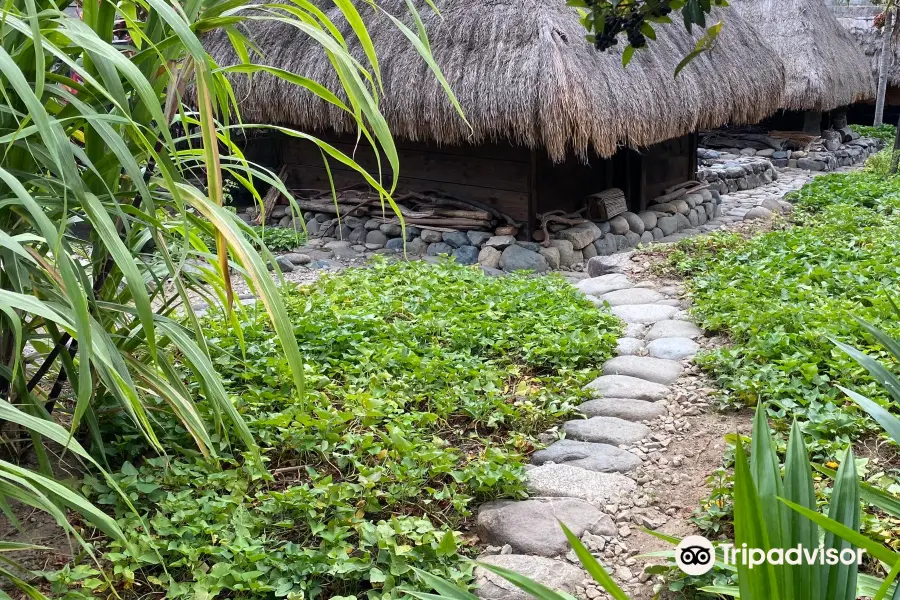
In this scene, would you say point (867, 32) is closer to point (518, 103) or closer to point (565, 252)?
point (565, 252)

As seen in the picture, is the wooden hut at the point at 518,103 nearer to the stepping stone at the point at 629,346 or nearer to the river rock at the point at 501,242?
the river rock at the point at 501,242

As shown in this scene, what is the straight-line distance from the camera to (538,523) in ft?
7.99

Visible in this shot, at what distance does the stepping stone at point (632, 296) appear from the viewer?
505 centimetres

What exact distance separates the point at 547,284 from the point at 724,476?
2.68 m

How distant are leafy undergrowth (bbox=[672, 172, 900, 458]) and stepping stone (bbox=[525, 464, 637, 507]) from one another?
0.62m

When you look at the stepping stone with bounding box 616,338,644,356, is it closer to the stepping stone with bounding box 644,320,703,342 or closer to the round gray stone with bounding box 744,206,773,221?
the stepping stone with bounding box 644,320,703,342

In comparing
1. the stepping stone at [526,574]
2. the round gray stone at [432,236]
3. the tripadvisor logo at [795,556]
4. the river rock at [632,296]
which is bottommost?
the round gray stone at [432,236]

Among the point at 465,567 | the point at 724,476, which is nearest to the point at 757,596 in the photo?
the point at 465,567

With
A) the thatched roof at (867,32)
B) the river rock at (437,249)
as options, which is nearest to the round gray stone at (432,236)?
the river rock at (437,249)

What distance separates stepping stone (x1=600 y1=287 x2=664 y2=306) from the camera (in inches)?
199

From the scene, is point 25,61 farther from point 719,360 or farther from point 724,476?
point 719,360

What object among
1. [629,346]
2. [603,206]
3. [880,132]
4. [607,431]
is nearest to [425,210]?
[603,206]

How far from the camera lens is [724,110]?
8.20 m

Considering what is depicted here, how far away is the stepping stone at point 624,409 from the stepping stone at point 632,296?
5.62 ft
